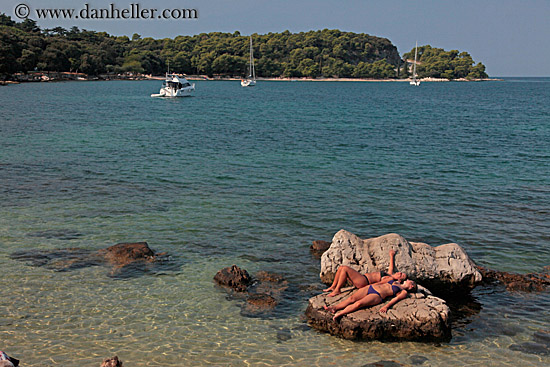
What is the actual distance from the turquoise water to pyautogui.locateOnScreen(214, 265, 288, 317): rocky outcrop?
331 mm

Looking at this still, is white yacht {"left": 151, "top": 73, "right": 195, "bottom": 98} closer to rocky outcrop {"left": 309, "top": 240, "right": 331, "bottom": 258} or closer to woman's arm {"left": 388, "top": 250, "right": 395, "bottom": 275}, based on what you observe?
rocky outcrop {"left": 309, "top": 240, "right": 331, "bottom": 258}

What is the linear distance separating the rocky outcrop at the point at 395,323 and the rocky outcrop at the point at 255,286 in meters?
1.91

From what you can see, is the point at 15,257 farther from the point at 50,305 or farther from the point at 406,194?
the point at 406,194

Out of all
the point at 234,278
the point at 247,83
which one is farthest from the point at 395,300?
the point at 247,83

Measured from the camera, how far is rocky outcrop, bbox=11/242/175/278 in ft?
51.2

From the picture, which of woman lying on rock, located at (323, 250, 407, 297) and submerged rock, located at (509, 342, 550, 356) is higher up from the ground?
woman lying on rock, located at (323, 250, 407, 297)

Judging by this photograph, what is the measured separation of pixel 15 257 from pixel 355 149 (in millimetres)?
27927

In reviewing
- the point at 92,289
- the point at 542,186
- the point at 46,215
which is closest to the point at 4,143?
the point at 46,215

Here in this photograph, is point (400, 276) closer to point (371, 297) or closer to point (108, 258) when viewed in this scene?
point (371, 297)

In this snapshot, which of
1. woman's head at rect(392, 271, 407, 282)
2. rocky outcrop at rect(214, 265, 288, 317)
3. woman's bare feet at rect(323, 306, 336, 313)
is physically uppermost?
woman's head at rect(392, 271, 407, 282)

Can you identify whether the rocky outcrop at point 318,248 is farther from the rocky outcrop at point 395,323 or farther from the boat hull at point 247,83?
the boat hull at point 247,83

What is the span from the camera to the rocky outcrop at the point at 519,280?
14.7 metres

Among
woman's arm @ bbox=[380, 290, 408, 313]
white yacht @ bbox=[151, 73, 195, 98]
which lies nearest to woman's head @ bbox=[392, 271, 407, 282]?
woman's arm @ bbox=[380, 290, 408, 313]

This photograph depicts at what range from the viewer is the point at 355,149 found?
129 ft
